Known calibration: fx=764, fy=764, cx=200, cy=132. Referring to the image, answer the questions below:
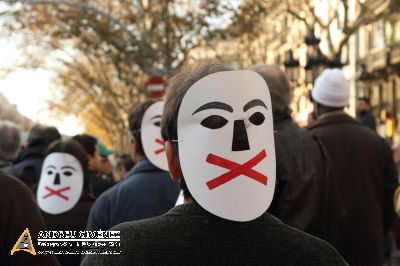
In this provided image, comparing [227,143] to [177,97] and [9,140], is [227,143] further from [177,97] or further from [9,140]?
[9,140]

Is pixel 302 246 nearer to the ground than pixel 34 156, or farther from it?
farther from it

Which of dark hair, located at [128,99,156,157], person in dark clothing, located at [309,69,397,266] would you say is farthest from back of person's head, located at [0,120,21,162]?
person in dark clothing, located at [309,69,397,266]

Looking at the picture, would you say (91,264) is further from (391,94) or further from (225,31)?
(391,94)

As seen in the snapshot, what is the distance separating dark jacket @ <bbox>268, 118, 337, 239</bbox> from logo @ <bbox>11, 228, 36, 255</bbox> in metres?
1.53

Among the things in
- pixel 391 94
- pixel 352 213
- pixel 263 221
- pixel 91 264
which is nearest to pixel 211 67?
pixel 263 221

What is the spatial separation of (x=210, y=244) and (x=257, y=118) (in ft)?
1.41

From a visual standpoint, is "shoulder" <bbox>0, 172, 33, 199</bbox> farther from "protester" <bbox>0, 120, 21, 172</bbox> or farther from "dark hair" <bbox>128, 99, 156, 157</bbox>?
"protester" <bbox>0, 120, 21, 172</bbox>

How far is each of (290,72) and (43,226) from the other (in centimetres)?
1678

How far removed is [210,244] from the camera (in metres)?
2.08

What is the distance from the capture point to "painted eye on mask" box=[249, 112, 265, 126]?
2.28 m

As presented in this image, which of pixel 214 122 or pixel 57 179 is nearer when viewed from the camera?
pixel 214 122

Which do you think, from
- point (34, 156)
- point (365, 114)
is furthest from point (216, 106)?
point (365, 114)

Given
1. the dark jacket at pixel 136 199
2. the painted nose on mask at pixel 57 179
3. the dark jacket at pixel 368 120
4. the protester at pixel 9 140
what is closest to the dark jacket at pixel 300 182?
the dark jacket at pixel 136 199

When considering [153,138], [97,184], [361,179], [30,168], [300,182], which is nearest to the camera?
[300,182]
